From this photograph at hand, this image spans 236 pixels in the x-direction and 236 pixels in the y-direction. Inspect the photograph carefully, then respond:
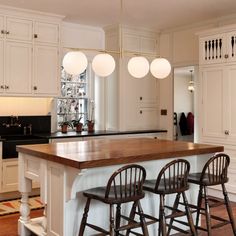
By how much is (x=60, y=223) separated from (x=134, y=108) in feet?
11.7

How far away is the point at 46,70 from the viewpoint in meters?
5.38

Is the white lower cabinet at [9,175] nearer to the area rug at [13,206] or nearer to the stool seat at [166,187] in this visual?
the area rug at [13,206]

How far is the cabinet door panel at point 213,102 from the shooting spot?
506cm

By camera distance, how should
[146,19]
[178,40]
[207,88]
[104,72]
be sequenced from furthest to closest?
[178,40] → [146,19] → [207,88] → [104,72]

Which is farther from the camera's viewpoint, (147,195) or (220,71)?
(220,71)

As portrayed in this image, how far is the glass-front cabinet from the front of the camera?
6.06 m

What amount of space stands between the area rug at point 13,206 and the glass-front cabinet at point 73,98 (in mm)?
1618

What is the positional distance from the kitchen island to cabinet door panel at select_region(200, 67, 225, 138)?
1.57 metres

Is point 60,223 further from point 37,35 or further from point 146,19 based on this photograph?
point 146,19

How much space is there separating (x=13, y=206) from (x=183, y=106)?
3460 millimetres

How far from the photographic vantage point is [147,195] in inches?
141

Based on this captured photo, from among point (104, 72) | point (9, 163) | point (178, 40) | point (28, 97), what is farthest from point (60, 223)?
point (178, 40)

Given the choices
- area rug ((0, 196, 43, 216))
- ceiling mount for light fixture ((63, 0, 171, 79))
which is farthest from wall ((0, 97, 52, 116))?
ceiling mount for light fixture ((63, 0, 171, 79))

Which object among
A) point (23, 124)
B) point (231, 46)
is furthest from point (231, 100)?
point (23, 124)
